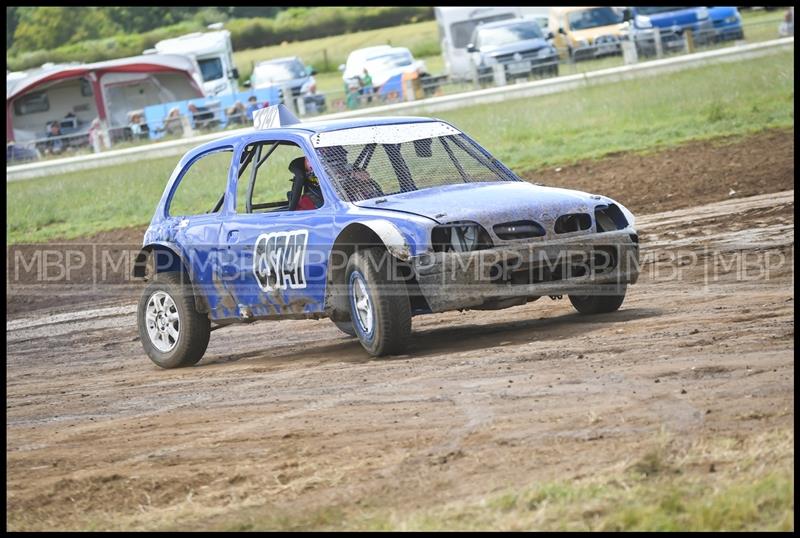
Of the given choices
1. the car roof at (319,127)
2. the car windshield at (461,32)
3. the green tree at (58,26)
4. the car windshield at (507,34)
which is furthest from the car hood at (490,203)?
the green tree at (58,26)

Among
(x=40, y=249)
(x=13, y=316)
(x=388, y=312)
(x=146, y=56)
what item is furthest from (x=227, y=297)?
(x=146, y=56)

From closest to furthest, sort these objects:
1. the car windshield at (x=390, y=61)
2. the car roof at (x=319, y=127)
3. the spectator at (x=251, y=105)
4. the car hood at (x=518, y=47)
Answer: the car roof at (x=319, y=127) → the spectator at (x=251, y=105) → the car hood at (x=518, y=47) → the car windshield at (x=390, y=61)

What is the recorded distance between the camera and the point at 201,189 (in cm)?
2122

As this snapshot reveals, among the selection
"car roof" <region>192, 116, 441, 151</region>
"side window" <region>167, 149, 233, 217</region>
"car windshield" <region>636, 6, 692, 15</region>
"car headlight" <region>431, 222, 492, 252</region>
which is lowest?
"side window" <region>167, 149, 233, 217</region>

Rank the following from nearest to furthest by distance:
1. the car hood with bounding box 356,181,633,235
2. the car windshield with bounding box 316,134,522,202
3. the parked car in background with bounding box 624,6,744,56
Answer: the car hood with bounding box 356,181,633,235 < the car windshield with bounding box 316,134,522,202 < the parked car in background with bounding box 624,6,744,56

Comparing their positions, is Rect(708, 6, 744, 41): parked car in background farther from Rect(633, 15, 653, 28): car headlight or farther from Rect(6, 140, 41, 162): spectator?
Rect(6, 140, 41, 162): spectator

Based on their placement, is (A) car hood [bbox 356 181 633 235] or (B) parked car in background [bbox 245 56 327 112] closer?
(A) car hood [bbox 356 181 633 235]

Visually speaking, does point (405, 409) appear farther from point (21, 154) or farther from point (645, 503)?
point (21, 154)

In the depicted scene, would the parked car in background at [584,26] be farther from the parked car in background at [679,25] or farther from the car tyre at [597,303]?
the car tyre at [597,303]

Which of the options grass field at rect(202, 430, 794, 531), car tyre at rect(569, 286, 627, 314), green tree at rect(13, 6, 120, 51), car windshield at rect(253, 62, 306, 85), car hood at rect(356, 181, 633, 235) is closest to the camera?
grass field at rect(202, 430, 794, 531)

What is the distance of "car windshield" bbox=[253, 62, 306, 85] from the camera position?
A: 40844 mm

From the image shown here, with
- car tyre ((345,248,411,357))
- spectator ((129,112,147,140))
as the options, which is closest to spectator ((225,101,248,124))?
spectator ((129,112,147,140))

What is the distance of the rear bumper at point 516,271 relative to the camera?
8102mm

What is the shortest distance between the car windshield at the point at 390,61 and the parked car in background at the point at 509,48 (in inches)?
133
